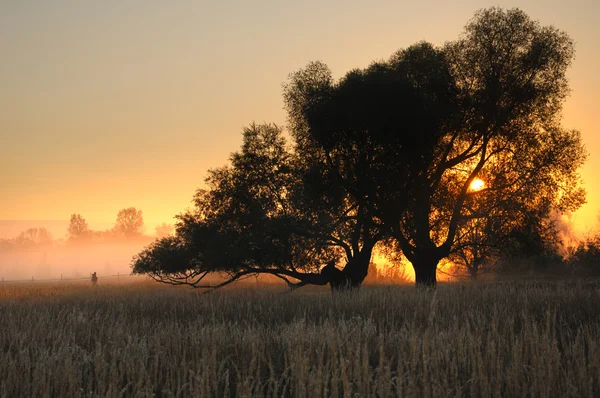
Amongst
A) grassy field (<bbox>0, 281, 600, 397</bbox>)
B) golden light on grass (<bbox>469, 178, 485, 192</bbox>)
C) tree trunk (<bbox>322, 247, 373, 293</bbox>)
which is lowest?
grassy field (<bbox>0, 281, 600, 397</bbox>)

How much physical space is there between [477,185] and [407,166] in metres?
4.89

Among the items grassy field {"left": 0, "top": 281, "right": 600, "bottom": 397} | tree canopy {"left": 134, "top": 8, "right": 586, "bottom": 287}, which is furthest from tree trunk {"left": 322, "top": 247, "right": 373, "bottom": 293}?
grassy field {"left": 0, "top": 281, "right": 600, "bottom": 397}

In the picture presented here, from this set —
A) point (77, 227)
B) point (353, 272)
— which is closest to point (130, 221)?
point (77, 227)

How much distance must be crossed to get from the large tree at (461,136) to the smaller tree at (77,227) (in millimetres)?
171884

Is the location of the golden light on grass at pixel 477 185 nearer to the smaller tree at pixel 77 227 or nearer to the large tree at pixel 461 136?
the large tree at pixel 461 136

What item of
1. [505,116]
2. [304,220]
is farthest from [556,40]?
[304,220]

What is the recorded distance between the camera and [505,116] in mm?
26406

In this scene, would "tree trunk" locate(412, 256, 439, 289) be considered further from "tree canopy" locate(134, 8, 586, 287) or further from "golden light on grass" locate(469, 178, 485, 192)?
"golden light on grass" locate(469, 178, 485, 192)

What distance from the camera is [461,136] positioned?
27797 mm

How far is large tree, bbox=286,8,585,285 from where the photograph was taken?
26.1m

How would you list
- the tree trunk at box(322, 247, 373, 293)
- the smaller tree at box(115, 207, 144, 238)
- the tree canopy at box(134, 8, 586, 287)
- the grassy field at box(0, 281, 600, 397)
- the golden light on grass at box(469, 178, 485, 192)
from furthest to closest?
1. the smaller tree at box(115, 207, 144, 238)
2. the tree trunk at box(322, 247, 373, 293)
3. the golden light on grass at box(469, 178, 485, 192)
4. the tree canopy at box(134, 8, 586, 287)
5. the grassy field at box(0, 281, 600, 397)

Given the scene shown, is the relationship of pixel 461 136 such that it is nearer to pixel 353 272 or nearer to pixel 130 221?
pixel 353 272

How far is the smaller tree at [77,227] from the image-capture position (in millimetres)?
180500

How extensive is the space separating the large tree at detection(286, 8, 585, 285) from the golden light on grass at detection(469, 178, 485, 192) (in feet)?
1.00
